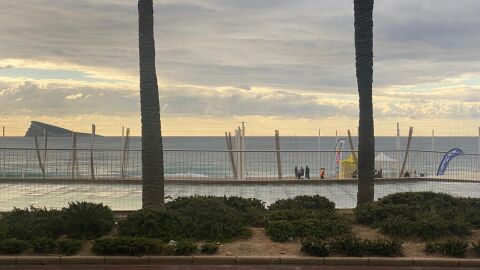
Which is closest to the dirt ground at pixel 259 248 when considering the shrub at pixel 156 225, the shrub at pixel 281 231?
the shrub at pixel 281 231

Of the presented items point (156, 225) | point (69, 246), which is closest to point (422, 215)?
point (156, 225)

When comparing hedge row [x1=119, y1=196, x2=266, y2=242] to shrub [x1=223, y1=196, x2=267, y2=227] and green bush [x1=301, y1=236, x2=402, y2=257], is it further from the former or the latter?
green bush [x1=301, y1=236, x2=402, y2=257]

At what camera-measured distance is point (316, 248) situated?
871 cm

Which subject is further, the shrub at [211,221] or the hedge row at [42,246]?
the shrub at [211,221]

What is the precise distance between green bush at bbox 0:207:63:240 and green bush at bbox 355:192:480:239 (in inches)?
216

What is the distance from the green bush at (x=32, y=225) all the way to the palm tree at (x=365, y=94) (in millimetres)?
6048

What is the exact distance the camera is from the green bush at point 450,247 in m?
8.71

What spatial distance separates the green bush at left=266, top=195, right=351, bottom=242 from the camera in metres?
9.57

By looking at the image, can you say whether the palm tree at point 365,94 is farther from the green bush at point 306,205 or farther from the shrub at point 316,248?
the shrub at point 316,248

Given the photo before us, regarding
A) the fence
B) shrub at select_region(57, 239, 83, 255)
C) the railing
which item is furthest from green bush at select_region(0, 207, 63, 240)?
the railing

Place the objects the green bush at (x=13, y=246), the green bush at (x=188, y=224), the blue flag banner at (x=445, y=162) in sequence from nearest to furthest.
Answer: the green bush at (x=13, y=246) < the green bush at (x=188, y=224) < the blue flag banner at (x=445, y=162)

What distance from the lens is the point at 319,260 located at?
28.0 ft

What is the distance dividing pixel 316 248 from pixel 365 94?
4221 millimetres

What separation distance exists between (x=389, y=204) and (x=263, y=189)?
19.3ft
